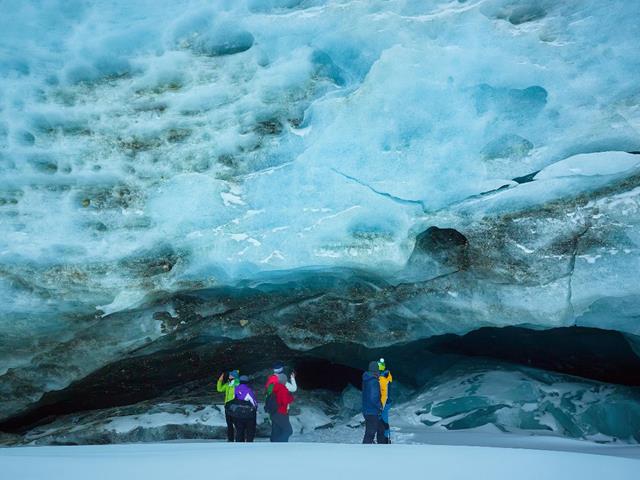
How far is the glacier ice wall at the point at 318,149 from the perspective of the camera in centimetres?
574

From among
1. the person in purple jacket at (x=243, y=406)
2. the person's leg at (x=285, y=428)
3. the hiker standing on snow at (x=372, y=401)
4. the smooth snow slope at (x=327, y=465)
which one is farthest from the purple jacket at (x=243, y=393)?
the smooth snow slope at (x=327, y=465)

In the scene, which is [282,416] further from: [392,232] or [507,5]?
[507,5]

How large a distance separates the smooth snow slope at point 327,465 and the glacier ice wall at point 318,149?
2.90m

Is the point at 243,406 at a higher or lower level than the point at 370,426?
higher

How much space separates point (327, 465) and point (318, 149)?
12.1 feet

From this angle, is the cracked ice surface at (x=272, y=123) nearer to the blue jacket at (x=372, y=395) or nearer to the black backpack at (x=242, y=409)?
the blue jacket at (x=372, y=395)

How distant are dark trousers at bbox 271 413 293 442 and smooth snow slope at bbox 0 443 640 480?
81.1 inches

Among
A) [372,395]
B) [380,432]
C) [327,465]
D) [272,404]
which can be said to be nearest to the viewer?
[327,465]

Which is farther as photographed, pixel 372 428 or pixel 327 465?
pixel 372 428

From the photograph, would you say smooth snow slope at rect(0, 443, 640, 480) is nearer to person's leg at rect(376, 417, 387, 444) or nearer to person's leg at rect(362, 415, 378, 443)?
person's leg at rect(362, 415, 378, 443)

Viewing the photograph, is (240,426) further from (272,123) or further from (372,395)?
(272,123)

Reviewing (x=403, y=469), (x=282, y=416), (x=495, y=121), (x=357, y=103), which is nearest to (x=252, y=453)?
(x=403, y=469)

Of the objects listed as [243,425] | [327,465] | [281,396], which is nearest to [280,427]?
[281,396]

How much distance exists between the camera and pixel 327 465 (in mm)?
3365
